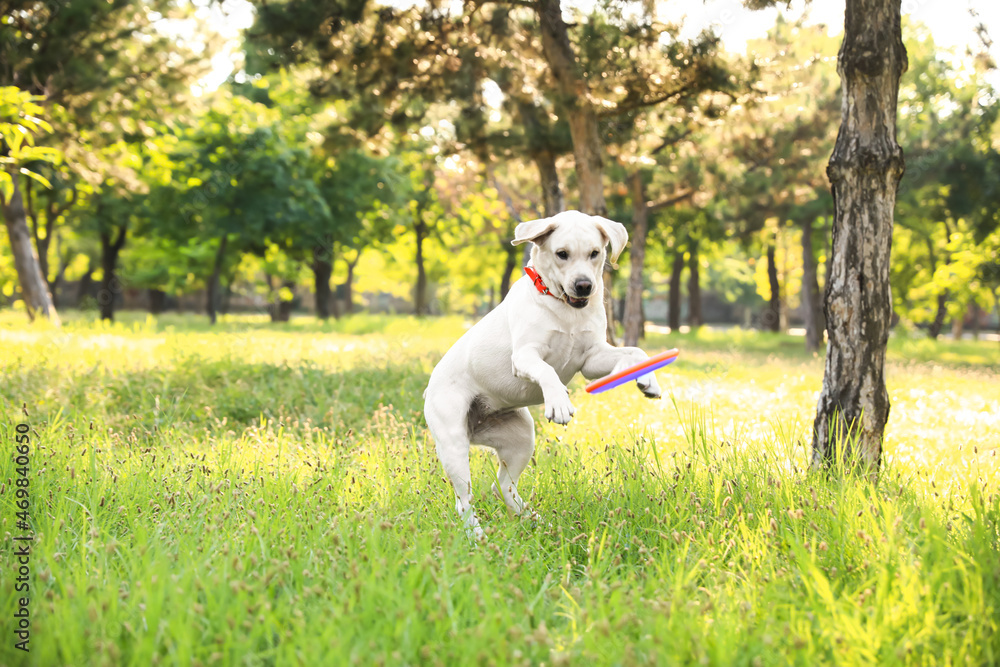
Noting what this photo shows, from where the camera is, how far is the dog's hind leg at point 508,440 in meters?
4.16

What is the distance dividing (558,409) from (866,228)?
2.93m

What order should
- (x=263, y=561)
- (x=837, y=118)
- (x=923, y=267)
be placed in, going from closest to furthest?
1. (x=263, y=561)
2. (x=837, y=118)
3. (x=923, y=267)

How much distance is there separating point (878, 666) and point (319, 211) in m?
22.5

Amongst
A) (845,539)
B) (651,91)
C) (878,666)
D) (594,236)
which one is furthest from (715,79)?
(878,666)

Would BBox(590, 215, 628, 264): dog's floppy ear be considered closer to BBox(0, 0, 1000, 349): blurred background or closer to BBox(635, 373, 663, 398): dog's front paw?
BBox(635, 373, 663, 398): dog's front paw

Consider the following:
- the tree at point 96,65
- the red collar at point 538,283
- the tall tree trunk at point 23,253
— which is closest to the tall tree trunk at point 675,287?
the tree at point 96,65

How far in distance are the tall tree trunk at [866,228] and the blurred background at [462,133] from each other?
59.3 inches

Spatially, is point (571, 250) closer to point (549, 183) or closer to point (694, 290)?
point (549, 183)

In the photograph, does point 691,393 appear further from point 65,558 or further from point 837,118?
point 837,118

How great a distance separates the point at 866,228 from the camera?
4.70m

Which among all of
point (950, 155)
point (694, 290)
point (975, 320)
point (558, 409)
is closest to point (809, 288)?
point (950, 155)

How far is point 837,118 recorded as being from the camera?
16922 millimetres

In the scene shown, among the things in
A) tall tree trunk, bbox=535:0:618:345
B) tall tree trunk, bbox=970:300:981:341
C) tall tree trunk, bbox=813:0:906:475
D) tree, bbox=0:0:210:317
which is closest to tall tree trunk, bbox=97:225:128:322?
tree, bbox=0:0:210:317

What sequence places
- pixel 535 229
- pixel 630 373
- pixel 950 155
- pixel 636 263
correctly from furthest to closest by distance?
1. pixel 950 155
2. pixel 636 263
3. pixel 535 229
4. pixel 630 373
